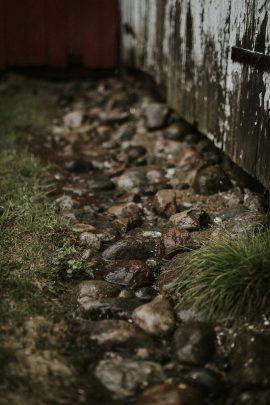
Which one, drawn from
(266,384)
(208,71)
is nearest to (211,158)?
(208,71)

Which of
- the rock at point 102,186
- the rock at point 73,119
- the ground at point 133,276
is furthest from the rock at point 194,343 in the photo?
the rock at point 73,119

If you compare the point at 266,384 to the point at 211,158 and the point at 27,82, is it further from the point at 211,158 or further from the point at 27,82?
the point at 27,82

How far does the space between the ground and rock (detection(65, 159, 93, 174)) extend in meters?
0.01

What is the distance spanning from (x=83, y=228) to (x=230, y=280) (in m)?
1.33

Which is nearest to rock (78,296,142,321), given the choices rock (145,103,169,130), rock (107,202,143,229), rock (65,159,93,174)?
rock (107,202,143,229)

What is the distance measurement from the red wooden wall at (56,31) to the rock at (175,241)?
14.5 feet

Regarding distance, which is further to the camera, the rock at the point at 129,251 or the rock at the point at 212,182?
the rock at the point at 212,182

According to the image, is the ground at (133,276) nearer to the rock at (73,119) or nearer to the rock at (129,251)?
the rock at (129,251)

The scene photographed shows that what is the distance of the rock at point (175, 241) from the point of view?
3.39 meters

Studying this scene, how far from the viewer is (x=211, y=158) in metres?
4.72

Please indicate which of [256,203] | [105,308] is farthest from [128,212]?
[105,308]

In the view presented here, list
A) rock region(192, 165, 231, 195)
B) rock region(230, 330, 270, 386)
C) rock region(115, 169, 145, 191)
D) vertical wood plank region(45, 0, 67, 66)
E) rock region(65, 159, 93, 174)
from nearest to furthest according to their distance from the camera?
1. rock region(230, 330, 270, 386)
2. rock region(192, 165, 231, 195)
3. rock region(115, 169, 145, 191)
4. rock region(65, 159, 93, 174)
5. vertical wood plank region(45, 0, 67, 66)

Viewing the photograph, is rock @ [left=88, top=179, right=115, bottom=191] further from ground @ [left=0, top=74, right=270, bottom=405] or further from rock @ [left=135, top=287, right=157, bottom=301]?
rock @ [left=135, top=287, right=157, bottom=301]

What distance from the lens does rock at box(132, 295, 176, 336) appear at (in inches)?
106
